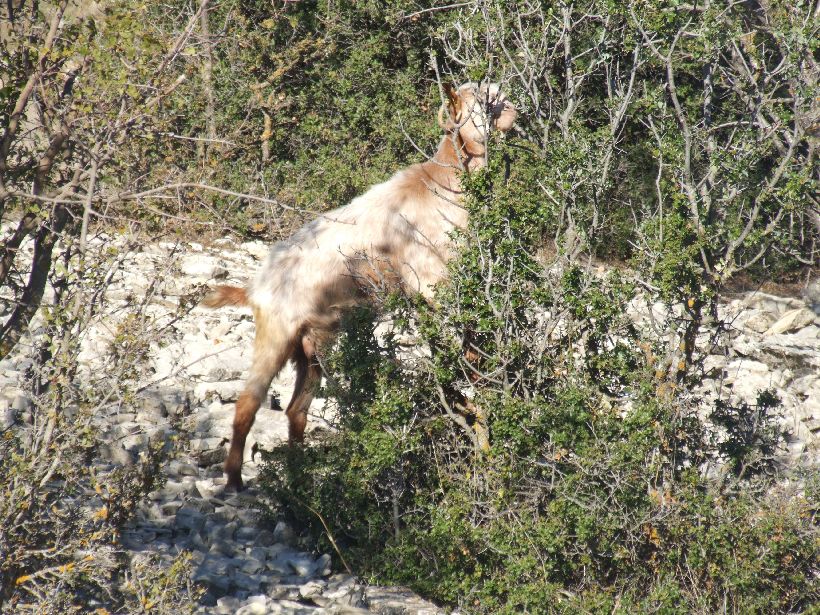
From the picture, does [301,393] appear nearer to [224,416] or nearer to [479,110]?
[224,416]

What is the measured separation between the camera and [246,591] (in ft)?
16.9

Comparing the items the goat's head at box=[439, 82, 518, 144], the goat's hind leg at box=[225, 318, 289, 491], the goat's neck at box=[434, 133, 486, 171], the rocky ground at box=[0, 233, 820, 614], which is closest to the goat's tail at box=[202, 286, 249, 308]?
the rocky ground at box=[0, 233, 820, 614]

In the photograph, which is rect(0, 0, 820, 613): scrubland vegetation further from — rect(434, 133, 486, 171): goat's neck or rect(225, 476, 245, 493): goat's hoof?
rect(225, 476, 245, 493): goat's hoof

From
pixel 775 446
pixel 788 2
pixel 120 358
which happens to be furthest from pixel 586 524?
pixel 788 2

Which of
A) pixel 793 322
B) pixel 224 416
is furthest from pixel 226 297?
pixel 793 322

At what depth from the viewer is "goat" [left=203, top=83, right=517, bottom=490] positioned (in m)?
6.35

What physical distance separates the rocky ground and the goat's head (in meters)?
1.46

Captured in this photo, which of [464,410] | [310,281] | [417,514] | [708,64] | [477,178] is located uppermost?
[708,64]

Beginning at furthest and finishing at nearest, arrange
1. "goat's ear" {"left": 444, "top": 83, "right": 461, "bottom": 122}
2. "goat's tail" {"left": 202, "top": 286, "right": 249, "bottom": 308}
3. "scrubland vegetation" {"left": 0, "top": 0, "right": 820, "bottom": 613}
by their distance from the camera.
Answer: "goat's tail" {"left": 202, "top": 286, "right": 249, "bottom": 308}, "goat's ear" {"left": 444, "top": 83, "right": 461, "bottom": 122}, "scrubland vegetation" {"left": 0, "top": 0, "right": 820, "bottom": 613}

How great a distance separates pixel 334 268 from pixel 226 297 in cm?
76

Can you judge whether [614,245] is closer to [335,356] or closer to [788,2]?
[788,2]

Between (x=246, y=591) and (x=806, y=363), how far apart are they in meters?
5.81

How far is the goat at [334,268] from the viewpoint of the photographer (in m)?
6.35

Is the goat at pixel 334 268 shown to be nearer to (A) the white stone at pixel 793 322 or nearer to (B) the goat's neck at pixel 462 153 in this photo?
(B) the goat's neck at pixel 462 153
